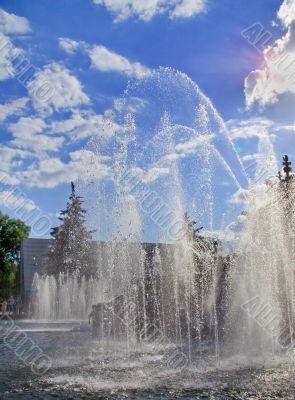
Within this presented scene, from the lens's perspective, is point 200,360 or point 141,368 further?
point 200,360

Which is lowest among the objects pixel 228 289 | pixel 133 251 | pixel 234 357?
pixel 234 357

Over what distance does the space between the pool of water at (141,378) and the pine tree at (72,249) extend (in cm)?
3058

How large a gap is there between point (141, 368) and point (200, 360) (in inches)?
64.5

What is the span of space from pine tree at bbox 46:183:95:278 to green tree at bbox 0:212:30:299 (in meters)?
13.1

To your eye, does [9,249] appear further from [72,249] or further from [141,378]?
[141,378]

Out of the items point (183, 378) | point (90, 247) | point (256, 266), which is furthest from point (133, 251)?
point (90, 247)

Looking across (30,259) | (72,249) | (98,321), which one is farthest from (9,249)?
(98,321)

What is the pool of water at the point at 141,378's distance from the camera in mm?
7680

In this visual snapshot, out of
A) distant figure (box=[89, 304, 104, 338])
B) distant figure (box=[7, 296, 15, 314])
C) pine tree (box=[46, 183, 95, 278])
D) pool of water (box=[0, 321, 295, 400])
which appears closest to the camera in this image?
pool of water (box=[0, 321, 295, 400])

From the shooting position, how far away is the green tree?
56906 millimetres

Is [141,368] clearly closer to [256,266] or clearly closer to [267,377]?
[267,377]

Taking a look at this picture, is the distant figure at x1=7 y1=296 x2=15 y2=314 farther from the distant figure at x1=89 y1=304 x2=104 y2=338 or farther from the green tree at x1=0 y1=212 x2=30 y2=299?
the distant figure at x1=89 y1=304 x2=104 y2=338

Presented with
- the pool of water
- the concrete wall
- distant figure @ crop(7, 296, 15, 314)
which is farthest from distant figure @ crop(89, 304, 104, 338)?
the concrete wall

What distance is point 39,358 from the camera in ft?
39.5
